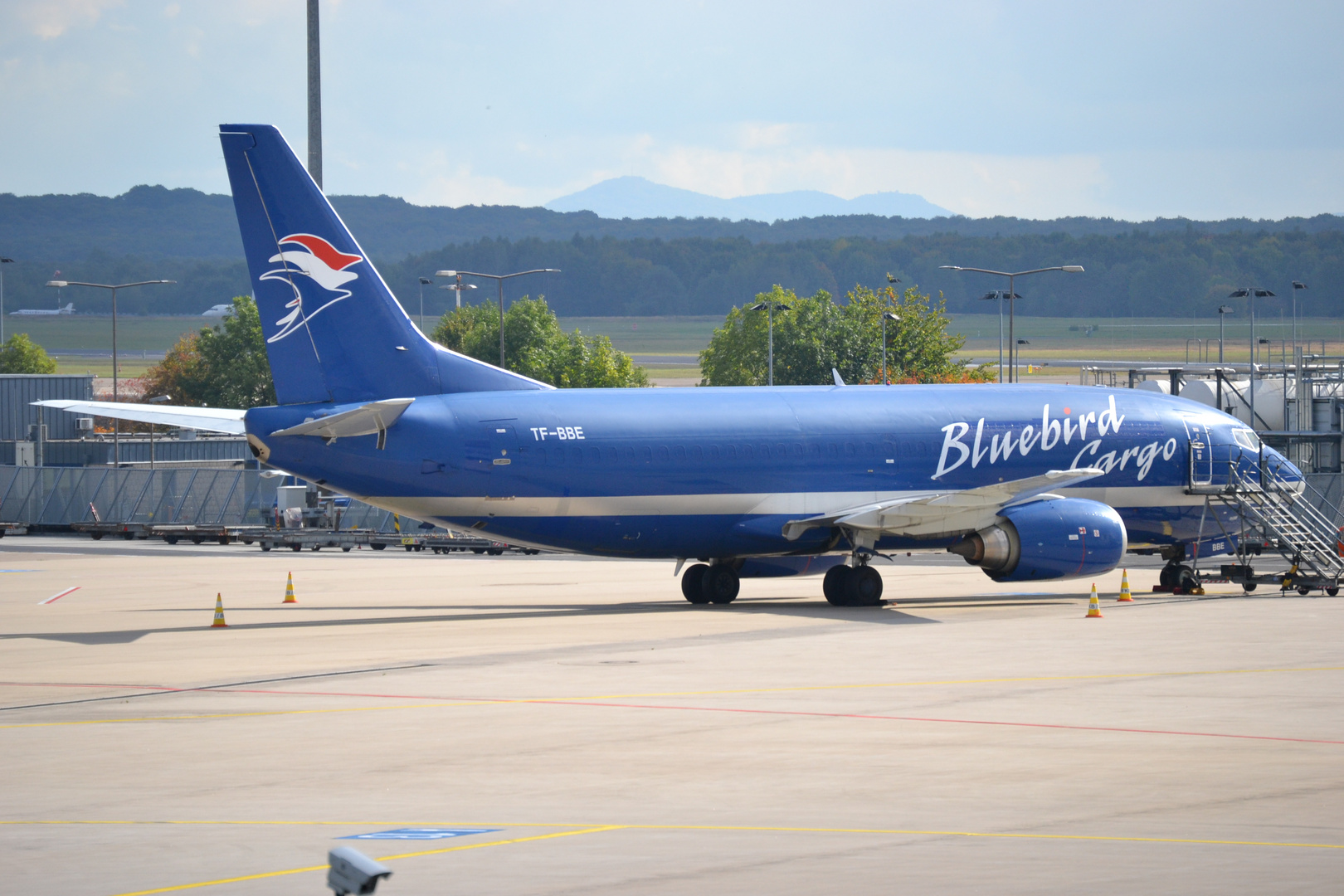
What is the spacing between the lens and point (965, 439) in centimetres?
3700

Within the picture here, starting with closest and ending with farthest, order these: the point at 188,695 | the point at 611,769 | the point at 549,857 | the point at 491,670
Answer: the point at 549,857 < the point at 611,769 < the point at 188,695 < the point at 491,670

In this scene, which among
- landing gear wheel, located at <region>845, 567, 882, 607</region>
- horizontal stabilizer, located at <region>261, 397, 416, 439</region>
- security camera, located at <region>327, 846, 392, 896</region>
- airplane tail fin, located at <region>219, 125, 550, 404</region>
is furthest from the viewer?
landing gear wheel, located at <region>845, 567, 882, 607</region>

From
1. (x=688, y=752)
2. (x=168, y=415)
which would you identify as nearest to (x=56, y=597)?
(x=168, y=415)

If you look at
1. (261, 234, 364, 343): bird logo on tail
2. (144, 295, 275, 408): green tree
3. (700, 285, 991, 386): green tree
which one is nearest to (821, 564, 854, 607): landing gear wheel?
(261, 234, 364, 343): bird logo on tail

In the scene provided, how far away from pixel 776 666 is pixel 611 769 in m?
8.88

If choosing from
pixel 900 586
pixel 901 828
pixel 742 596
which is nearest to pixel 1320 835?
pixel 901 828

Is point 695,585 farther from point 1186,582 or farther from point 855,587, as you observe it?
point 1186,582

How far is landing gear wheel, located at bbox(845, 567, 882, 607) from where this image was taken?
117 ft

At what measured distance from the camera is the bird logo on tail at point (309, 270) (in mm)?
32844

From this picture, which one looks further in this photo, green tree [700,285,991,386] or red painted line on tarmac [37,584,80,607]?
green tree [700,285,991,386]

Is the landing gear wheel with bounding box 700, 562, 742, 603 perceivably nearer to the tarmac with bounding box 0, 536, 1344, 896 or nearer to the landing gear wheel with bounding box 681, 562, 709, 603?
the landing gear wheel with bounding box 681, 562, 709, 603

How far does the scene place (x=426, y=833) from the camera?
1330cm

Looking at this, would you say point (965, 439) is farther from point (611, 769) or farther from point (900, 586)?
point (611, 769)

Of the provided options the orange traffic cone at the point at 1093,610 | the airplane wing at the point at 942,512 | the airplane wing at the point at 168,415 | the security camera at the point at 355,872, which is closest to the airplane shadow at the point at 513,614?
the airplane wing at the point at 942,512
